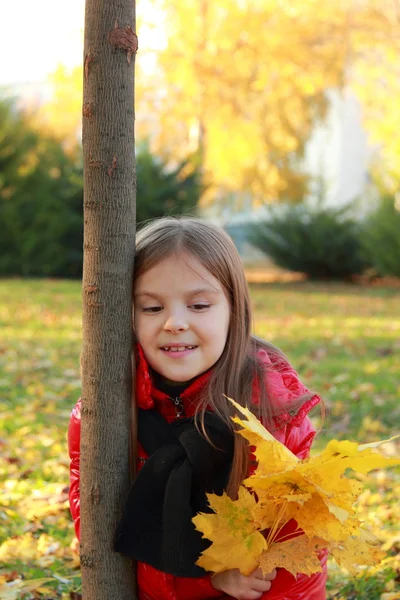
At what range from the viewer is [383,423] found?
4.93 m

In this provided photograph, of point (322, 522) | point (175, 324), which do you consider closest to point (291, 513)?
point (322, 522)

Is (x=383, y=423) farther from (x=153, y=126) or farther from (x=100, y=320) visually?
(x=153, y=126)

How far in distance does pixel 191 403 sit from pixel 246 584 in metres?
0.48

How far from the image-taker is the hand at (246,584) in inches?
76.0

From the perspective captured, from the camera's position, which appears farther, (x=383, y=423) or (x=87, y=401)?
(x=383, y=423)

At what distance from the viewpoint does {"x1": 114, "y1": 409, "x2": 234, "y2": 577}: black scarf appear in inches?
75.2

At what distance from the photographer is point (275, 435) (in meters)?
2.00

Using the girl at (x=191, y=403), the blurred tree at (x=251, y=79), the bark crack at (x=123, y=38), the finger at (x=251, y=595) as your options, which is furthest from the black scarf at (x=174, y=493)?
the blurred tree at (x=251, y=79)

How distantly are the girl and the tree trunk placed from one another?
64 millimetres

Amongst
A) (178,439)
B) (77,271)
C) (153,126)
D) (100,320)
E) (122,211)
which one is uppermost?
(153,126)

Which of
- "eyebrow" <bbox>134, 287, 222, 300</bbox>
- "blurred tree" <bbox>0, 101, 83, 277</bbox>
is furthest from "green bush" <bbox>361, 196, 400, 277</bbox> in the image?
"eyebrow" <bbox>134, 287, 222, 300</bbox>

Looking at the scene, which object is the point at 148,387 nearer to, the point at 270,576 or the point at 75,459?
the point at 75,459

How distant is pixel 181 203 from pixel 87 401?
531 inches

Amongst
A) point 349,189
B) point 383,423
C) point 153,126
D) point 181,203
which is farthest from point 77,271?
point 349,189
